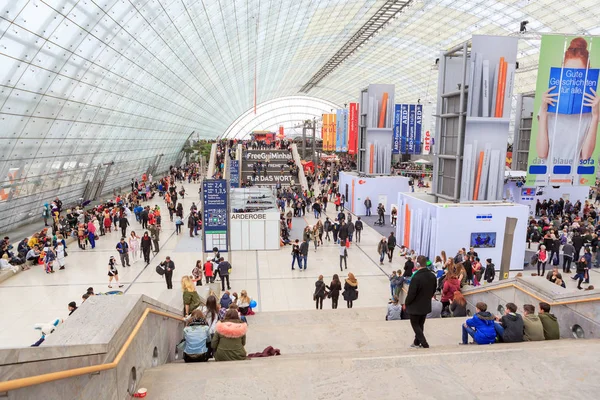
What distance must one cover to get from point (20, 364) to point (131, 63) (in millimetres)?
26399

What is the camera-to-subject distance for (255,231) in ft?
61.5

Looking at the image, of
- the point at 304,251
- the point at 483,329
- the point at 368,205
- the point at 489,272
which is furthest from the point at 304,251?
the point at 368,205

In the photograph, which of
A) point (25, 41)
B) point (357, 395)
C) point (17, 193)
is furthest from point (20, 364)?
point (17, 193)

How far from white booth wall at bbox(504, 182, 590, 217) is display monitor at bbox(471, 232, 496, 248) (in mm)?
9940

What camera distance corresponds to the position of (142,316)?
459cm

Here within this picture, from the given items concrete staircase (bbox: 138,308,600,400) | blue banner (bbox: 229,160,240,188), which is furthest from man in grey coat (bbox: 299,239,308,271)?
blue banner (bbox: 229,160,240,188)

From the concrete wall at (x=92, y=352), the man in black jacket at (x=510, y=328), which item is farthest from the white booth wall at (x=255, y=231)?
the concrete wall at (x=92, y=352)

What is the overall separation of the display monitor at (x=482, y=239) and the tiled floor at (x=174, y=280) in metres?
2.87

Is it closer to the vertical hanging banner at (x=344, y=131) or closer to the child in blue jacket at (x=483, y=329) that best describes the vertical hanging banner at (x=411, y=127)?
the vertical hanging banner at (x=344, y=131)

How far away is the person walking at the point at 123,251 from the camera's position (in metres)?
15.6

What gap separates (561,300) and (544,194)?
2218 cm

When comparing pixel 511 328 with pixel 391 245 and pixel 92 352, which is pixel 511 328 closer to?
pixel 92 352

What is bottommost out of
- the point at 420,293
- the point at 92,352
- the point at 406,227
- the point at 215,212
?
the point at 406,227

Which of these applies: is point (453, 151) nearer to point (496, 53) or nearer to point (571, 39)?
point (496, 53)
